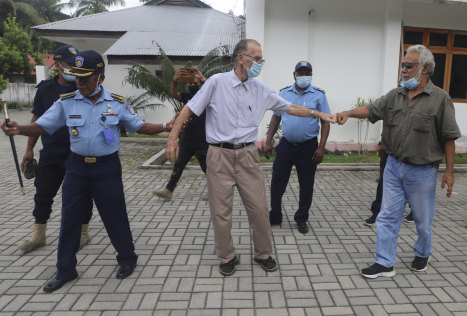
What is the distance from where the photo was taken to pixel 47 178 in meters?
3.67

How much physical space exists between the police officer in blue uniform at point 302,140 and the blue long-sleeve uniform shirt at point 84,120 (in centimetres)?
199

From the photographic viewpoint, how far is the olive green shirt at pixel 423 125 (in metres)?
3.08

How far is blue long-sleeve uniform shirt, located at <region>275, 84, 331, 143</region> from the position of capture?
164 inches

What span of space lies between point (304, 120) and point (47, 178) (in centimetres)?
277

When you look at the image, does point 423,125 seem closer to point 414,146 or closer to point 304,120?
point 414,146

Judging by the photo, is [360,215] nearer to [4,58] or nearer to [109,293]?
[109,293]

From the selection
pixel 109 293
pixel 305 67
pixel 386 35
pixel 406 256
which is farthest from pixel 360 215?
pixel 386 35

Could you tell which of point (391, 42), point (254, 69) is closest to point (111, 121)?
point (254, 69)

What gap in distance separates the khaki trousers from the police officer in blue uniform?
99 cm

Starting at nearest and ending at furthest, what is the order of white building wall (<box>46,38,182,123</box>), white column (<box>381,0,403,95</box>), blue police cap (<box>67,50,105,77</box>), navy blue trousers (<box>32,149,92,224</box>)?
1. blue police cap (<box>67,50,105,77</box>)
2. navy blue trousers (<box>32,149,92,224</box>)
3. white column (<box>381,0,403,95</box>)
4. white building wall (<box>46,38,182,123</box>)

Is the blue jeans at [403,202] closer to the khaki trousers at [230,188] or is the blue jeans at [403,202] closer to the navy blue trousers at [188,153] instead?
the khaki trousers at [230,188]

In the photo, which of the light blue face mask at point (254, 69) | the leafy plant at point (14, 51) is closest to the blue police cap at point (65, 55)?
the light blue face mask at point (254, 69)

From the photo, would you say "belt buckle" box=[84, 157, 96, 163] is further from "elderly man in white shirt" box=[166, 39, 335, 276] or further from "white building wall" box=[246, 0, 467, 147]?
"white building wall" box=[246, 0, 467, 147]

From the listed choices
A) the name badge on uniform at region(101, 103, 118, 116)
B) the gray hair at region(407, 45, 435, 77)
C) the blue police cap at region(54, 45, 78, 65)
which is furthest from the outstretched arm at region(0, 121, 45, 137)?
the gray hair at region(407, 45, 435, 77)
